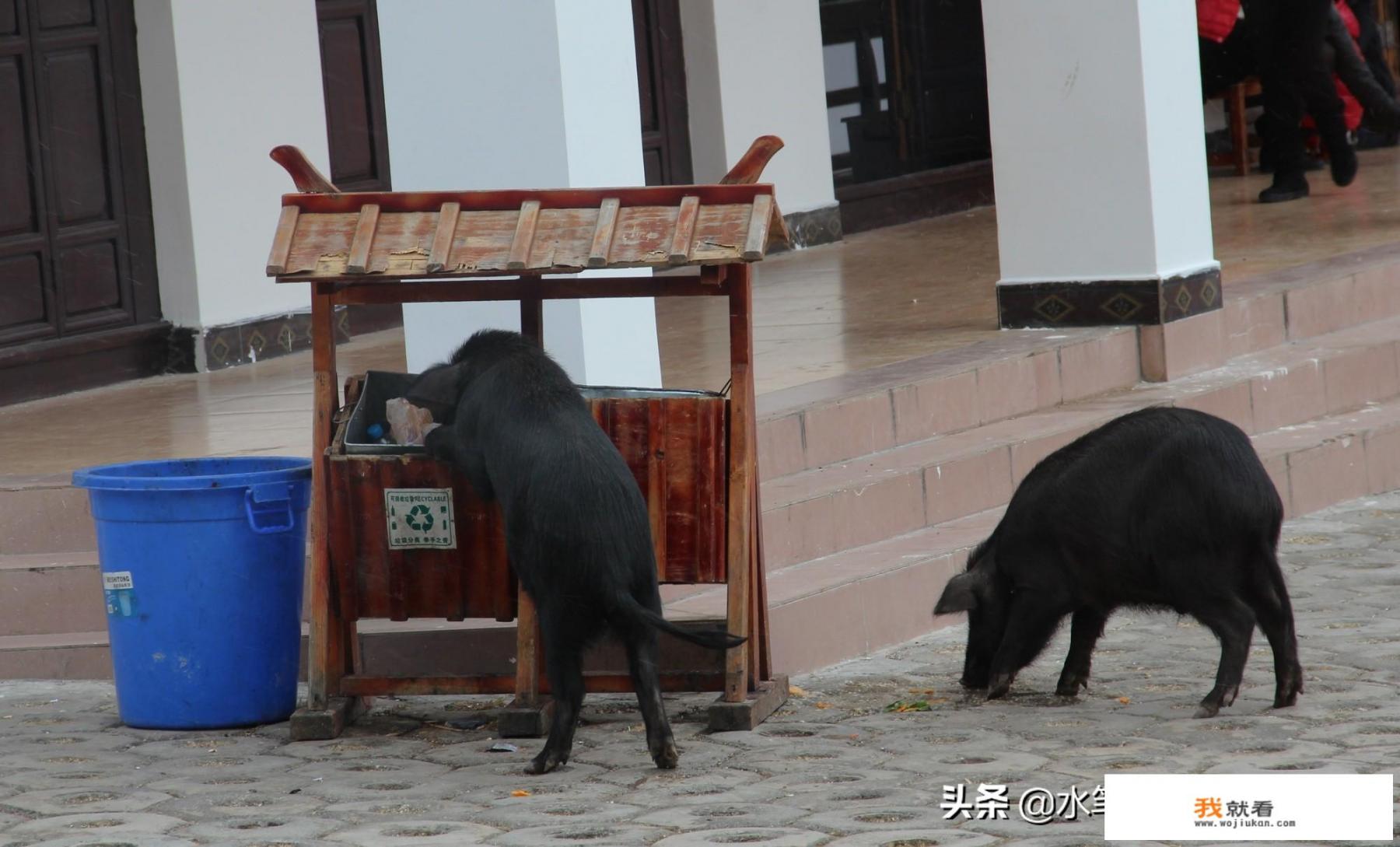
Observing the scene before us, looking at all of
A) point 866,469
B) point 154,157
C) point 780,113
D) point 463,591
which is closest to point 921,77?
point 780,113

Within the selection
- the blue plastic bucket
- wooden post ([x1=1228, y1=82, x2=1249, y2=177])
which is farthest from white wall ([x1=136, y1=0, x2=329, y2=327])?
wooden post ([x1=1228, y1=82, x2=1249, y2=177])

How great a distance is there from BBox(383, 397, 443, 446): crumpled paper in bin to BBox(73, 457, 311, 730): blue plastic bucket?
27 centimetres

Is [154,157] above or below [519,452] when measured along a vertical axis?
above

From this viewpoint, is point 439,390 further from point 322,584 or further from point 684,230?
point 684,230

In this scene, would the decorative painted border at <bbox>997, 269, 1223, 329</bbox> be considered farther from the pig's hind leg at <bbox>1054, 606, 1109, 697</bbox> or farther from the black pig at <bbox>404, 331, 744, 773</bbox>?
the black pig at <bbox>404, 331, 744, 773</bbox>

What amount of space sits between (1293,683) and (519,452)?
2.09 metres

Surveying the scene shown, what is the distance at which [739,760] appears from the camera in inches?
204

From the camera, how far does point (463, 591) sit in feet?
18.5

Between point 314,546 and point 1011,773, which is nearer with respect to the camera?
point 1011,773

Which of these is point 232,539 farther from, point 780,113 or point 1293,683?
point 780,113

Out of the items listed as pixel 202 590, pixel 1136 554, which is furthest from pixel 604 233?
pixel 1136 554

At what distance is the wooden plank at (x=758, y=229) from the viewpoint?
518cm

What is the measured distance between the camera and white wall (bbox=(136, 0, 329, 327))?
32.0ft

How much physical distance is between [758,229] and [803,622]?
4.81 feet
